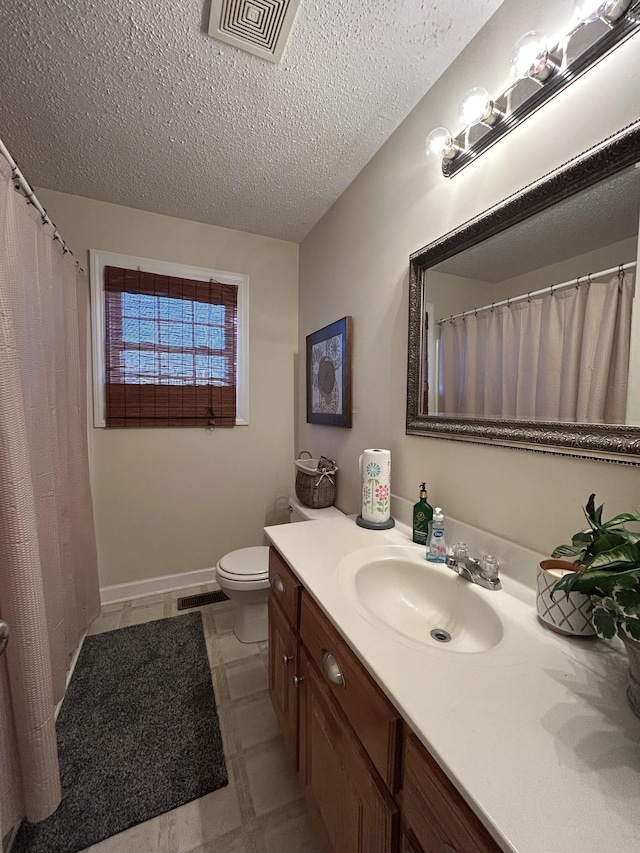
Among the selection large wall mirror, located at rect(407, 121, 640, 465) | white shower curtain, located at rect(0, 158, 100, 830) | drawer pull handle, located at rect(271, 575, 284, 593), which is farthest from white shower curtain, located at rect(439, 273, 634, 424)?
white shower curtain, located at rect(0, 158, 100, 830)

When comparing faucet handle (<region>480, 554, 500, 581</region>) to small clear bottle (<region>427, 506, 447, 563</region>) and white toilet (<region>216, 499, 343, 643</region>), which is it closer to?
small clear bottle (<region>427, 506, 447, 563</region>)

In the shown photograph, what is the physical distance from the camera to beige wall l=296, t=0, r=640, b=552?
748 millimetres

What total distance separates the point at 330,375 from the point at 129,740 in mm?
1765

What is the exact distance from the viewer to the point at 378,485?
4.16 feet

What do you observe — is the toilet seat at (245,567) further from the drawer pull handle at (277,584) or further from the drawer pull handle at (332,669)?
the drawer pull handle at (332,669)

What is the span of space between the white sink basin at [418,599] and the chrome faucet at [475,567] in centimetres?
2

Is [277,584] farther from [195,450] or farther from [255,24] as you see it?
[255,24]

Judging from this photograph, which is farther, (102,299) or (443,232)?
(102,299)

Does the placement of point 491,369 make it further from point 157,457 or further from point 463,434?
point 157,457

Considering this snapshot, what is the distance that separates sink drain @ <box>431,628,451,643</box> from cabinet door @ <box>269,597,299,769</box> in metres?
0.40

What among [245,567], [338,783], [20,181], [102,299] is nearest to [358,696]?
[338,783]

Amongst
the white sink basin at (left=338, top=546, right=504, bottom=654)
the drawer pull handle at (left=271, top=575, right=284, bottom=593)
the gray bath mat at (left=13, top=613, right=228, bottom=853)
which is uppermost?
the white sink basin at (left=338, top=546, right=504, bottom=654)

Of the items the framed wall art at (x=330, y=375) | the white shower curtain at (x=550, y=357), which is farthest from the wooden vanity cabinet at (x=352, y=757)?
the framed wall art at (x=330, y=375)

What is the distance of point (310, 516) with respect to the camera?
1726 mm
